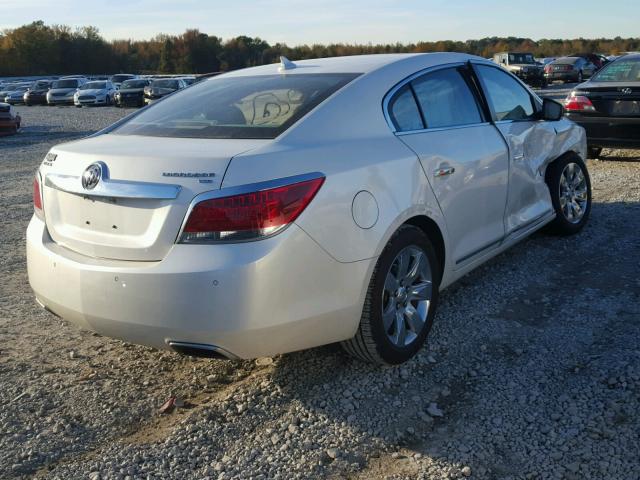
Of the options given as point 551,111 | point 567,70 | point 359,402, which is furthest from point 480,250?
point 567,70

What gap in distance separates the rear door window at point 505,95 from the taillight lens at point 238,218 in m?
2.37

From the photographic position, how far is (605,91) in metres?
9.36

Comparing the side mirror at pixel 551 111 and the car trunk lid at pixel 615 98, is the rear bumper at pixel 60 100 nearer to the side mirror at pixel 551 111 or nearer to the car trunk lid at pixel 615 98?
the car trunk lid at pixel 615 98

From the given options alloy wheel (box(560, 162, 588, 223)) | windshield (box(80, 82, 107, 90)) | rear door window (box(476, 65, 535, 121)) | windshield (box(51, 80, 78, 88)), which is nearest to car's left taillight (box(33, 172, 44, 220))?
rear door window (box(476, 65, 535, 121))

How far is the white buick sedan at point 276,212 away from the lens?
2.93m

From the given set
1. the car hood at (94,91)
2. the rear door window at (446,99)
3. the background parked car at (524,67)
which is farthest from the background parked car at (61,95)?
the rear door window at (446,99)

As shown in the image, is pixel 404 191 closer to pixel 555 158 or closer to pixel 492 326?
pixel 492 326

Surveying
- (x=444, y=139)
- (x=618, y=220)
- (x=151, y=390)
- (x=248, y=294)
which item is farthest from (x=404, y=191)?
(x=618, y=220)

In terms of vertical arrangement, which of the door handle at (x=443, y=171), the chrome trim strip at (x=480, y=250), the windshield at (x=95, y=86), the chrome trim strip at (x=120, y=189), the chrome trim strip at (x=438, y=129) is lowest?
the chrome trim strip at (x=480, y=250)

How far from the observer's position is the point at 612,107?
9.26 meters

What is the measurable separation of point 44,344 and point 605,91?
26.4ft

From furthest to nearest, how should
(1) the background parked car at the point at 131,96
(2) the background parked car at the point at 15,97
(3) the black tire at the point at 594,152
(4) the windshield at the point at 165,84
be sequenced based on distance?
(2) the background parked car at the point at 15,97 < (1) the background parked car at the point at 131,96 < (4) the windshield at the point at 165,84 < (3) the black tire at the point at 594,152

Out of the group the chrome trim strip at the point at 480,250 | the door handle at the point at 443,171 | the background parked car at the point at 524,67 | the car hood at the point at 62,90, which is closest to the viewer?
the door handle at the point at 443,171

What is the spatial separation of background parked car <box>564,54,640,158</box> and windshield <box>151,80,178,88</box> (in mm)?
23094
